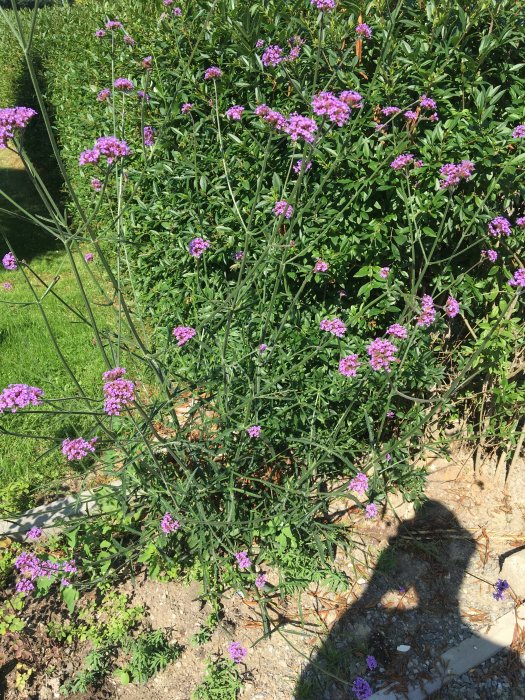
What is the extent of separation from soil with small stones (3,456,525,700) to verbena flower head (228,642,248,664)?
0.04m

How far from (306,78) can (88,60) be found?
8.34ft

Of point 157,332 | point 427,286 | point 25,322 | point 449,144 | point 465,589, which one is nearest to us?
point 449,144

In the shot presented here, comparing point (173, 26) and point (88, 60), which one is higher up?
point (173, 26)

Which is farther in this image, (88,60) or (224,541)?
(88,60)

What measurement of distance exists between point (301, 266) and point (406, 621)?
5.89 ft

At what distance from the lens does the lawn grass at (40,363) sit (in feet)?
10.8

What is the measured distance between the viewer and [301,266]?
2.60 metres

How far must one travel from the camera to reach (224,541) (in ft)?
8.90

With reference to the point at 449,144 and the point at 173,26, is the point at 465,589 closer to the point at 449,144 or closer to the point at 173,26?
the point at 449,144

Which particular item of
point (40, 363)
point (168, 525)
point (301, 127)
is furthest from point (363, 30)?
point (40, 363)

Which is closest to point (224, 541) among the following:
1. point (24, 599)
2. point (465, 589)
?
point (24, 599)

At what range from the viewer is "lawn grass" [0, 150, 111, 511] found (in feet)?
10.8

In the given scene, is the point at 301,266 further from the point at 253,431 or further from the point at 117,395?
the point at 117,395

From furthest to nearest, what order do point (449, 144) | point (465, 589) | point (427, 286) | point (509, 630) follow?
point (427, 286) < point (465, 589) < point (509, 630) < point (449, 144)
